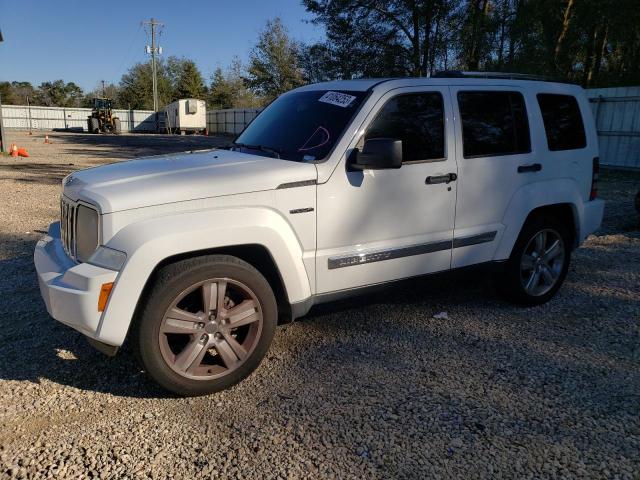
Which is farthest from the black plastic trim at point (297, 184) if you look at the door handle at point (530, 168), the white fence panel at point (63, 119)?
the white fence panel at point (63, 119)

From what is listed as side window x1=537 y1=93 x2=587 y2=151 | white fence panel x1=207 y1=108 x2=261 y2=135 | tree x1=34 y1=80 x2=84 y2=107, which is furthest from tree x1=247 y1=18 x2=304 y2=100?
tree x1=34 y1=80 x2=84 y2=107

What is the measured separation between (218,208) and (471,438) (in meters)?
1.89

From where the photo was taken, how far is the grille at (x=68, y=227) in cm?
301

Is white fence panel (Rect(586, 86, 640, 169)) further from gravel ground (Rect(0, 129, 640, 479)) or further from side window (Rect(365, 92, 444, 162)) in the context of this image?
side window (Rect(365, 92, 444, 162))

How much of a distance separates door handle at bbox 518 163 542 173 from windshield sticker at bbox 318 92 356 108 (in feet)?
5.11

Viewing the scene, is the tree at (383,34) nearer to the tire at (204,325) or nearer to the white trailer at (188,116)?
the tire at (204,325)

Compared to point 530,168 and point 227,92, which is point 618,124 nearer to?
point 530,168

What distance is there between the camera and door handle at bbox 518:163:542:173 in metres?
4.07

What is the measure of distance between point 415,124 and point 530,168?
1182 millimetres

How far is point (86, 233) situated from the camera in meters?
2.87

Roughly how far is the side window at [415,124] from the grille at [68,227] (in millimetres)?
1986

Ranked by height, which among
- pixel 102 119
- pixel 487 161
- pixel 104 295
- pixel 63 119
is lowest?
pixel 104 295

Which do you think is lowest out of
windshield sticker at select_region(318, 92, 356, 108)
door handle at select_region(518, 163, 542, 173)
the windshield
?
door handle at select_region(518, 163, 542, 173)

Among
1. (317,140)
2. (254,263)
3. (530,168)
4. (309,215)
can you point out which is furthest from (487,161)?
(254,263)
